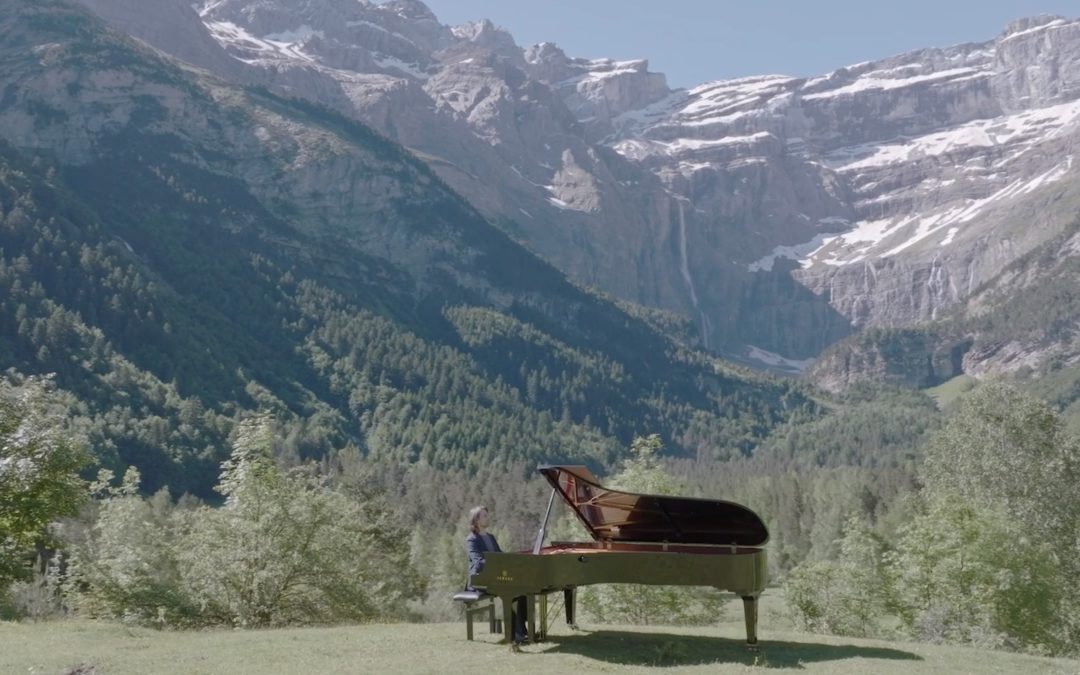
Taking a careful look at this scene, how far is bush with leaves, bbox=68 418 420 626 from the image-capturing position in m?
36.5

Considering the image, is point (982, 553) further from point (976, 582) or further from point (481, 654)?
point (481, 654)

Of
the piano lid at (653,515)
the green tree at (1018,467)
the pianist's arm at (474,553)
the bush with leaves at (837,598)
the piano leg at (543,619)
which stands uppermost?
the green tree at (1018,467)

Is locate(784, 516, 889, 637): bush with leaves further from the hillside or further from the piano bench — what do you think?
the piano bench

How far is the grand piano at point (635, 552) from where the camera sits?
22.5 metres

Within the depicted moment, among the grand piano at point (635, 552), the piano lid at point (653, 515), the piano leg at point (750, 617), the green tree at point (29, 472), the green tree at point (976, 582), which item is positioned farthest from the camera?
the green tree at point (976, 582)

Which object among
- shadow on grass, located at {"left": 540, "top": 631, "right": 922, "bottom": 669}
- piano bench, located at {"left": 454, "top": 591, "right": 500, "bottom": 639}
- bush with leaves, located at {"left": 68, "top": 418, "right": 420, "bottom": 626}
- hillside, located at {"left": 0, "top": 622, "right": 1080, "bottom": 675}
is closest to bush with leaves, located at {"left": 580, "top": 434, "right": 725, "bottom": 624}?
bush with leaves, located at {"left": 68, "top": 418, "right": 420, "bottom": 626}

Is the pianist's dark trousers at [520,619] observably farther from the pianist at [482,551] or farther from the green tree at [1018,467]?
the green tree at [1018,467]

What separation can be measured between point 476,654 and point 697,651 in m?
5.19

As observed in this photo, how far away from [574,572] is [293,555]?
17833 millimetres

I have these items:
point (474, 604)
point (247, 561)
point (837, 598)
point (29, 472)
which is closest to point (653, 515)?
point (474, 604)

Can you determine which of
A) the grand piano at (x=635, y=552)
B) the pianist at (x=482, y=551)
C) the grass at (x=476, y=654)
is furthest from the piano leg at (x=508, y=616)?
the grass at (x=476, y=654)

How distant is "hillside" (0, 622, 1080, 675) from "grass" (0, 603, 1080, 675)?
0.09 feet

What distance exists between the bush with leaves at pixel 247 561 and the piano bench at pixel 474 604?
13.9 m

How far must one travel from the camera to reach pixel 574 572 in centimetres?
2273
